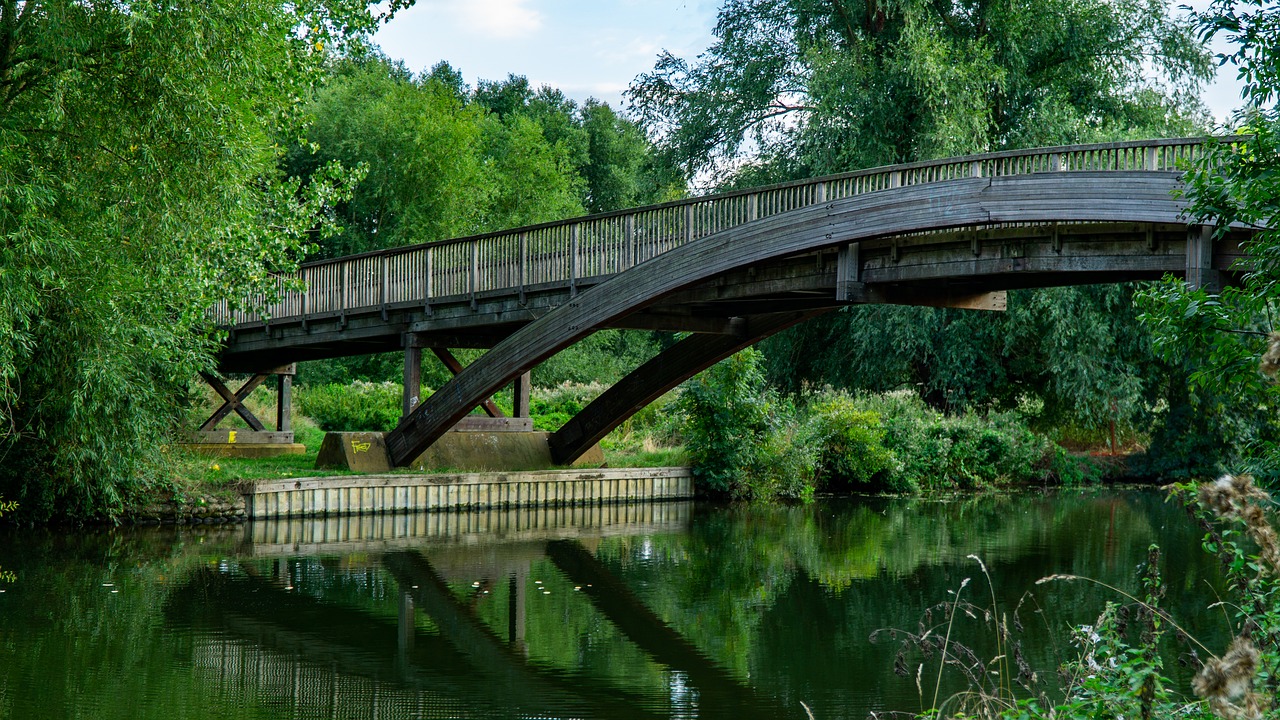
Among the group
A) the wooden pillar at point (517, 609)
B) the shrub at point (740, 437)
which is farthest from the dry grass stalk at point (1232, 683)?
the shrub at point (740, 437)

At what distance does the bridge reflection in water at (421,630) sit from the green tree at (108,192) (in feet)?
7.71

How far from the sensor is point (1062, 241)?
12.1 metres

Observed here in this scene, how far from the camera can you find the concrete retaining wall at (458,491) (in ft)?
53.0

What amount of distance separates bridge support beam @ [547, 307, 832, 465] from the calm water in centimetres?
A: 279

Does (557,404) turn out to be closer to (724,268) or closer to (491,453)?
(491,453)

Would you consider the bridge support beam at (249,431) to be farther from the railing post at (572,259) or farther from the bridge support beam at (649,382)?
the railing post at (572,259)

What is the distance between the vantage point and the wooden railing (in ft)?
48.0

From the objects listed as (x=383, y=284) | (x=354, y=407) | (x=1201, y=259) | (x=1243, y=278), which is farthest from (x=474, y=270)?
(x=1243, y=278)

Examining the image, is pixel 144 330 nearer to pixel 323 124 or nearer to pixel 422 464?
pixel 422 464

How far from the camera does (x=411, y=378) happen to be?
18.3 m

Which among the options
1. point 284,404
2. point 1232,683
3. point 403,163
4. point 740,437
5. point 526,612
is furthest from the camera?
point 403,163

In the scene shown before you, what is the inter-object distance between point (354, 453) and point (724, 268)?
23.0 ft

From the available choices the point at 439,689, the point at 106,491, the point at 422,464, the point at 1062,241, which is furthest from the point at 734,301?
the point at 439,689

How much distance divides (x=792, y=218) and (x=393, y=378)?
22232mm
